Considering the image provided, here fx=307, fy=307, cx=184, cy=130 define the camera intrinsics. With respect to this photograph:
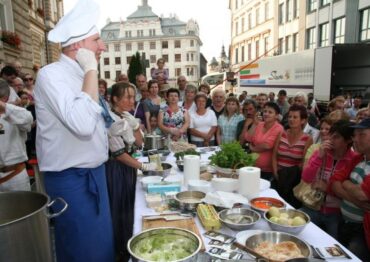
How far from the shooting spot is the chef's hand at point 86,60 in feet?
5.77

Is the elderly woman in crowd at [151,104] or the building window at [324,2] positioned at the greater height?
the building window at [324,2]

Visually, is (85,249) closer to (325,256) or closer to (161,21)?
(325,256)

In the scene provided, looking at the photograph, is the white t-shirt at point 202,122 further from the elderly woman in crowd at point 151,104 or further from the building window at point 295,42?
the building window at point 295,42

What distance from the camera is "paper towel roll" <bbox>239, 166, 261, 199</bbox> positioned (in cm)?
226

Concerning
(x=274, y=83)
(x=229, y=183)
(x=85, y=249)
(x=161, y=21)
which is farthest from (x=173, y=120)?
(x=161, y=21)

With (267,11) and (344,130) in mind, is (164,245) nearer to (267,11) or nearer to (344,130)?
(344,130)

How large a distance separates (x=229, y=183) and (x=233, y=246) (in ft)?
2.60

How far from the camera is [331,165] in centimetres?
277

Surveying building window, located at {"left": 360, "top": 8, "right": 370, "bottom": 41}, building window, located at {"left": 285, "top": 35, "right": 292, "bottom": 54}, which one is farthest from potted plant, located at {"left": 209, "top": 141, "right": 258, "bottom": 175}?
building window, located at {"left": 285, "top": 35, "right": 292, "bottom": 54}

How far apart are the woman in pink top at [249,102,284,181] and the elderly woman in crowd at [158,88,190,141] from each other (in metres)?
1.21

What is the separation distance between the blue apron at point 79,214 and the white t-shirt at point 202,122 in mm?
3253

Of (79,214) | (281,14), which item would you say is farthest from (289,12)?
(79,214)

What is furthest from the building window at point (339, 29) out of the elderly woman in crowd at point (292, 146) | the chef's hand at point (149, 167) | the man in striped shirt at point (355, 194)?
the chef's hand at point (149, 167)

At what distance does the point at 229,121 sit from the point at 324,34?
16.4m
